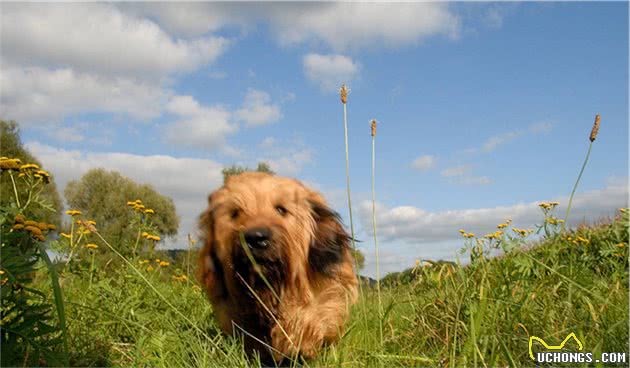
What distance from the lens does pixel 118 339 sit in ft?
14.5

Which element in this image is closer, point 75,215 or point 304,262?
point 304,262

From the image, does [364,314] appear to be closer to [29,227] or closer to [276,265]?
[276,265]

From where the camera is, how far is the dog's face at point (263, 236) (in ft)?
12.6

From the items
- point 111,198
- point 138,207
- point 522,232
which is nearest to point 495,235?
point 522,232

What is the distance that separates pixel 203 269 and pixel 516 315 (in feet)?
7.38

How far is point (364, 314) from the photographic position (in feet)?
10.6

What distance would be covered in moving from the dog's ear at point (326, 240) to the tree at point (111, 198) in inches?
572

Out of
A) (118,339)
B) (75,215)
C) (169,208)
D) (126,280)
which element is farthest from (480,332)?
(169,208)

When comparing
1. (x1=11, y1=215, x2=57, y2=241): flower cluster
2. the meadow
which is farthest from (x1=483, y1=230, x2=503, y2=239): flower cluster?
(x1=11, y1=215, x2=57, y2=241): flower cluster

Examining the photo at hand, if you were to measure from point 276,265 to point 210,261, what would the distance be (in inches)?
26.8

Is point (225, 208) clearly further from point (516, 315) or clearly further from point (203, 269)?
point (516, 315)

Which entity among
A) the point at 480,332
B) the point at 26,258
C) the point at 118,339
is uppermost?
the point at 26,258

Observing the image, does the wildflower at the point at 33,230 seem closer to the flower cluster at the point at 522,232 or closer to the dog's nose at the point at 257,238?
the dog's nose at the point at 257,238

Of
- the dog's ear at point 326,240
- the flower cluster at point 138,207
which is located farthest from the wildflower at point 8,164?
the flower cluster at point 138,207
